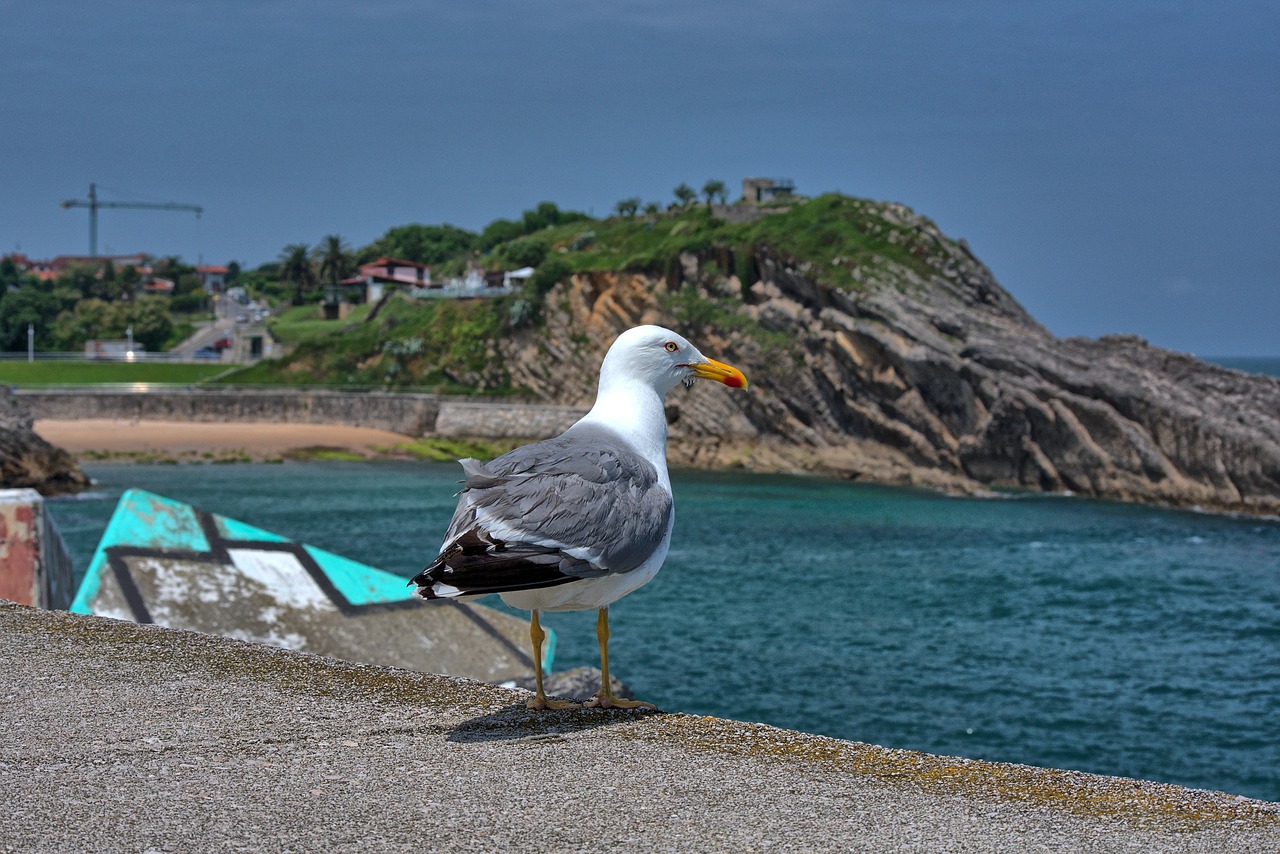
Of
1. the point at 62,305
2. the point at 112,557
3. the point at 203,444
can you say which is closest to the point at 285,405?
the point at 203,444

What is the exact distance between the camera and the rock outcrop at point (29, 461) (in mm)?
48891

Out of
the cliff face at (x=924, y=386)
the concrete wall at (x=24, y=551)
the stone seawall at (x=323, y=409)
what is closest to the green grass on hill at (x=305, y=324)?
the stone seawall at (x=323, y=409)

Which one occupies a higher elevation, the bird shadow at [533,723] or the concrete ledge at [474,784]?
the concrete ledge at [474,784]

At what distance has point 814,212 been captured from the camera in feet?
247

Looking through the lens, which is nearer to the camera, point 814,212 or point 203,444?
point 203,444

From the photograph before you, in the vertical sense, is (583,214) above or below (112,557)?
above

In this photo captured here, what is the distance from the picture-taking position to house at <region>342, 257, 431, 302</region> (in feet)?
364

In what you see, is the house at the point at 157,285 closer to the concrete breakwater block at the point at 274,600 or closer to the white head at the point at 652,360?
the concrete breakwater block at the point at 274,600

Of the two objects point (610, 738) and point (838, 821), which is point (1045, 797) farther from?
point (610, 738)

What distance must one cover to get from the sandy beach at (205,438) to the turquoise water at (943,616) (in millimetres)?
8830

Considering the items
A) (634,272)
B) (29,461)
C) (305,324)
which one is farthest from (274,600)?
(305,324)

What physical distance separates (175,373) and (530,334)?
83.0 feet

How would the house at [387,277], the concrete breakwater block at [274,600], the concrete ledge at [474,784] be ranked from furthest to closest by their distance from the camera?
the house at [387,277] < the concrete breakwater block at [274,600] < the concrete ledge at [474,784]

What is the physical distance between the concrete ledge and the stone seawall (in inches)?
2646
